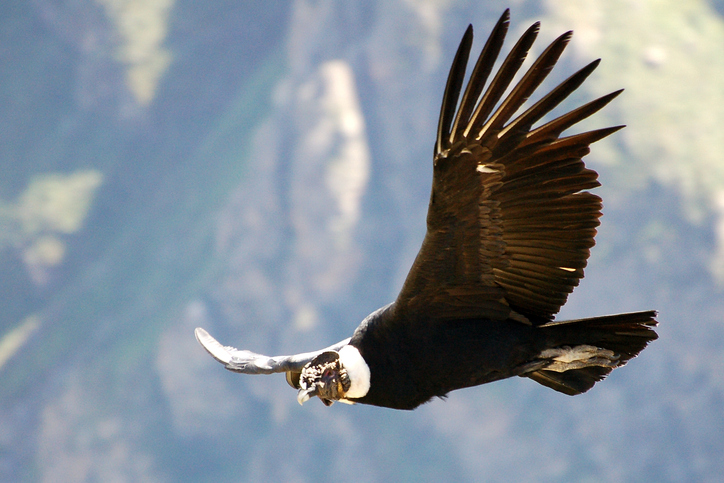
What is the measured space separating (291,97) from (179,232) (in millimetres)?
16841

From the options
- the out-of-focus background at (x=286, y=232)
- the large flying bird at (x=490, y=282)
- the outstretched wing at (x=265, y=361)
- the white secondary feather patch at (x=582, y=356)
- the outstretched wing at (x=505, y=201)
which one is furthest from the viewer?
the out-of-focus background at (x=286, y=232)

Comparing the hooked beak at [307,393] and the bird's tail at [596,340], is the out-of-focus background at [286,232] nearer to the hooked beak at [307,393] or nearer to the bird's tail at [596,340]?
the bird's tail at [596,340]

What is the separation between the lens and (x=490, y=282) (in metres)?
5.65

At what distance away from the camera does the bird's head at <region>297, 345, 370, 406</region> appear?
5723 millimetres

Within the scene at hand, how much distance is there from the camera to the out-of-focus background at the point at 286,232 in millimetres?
52719

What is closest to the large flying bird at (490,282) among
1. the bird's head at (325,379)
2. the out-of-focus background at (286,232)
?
the bird's head at (325,379)

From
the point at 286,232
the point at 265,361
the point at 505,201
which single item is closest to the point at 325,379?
the point at 265,361

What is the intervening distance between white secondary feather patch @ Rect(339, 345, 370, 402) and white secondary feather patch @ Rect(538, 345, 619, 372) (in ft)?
4.06

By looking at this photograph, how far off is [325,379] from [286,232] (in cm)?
Result: 5928

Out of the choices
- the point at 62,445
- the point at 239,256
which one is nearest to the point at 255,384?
the point at 239,256

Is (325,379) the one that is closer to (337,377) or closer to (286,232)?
(337,377)

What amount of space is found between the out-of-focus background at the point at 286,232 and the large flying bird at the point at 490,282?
156ft

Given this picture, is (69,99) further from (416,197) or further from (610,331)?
(610,331)

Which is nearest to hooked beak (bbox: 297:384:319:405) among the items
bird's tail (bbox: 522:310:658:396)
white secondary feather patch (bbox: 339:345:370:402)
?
white secondary feather patch (bbox: 339:345:370:402)
